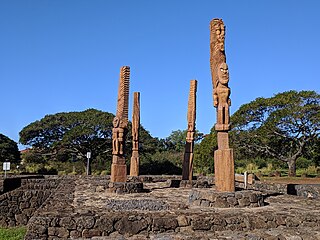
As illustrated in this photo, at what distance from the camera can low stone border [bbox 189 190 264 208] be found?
6.92 meters

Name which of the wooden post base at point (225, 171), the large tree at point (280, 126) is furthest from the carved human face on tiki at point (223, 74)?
the large tree at point (280, 126)

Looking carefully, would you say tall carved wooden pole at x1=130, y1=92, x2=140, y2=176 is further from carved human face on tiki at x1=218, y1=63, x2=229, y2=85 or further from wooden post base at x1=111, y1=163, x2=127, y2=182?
carved human face on tiki at x1=218, y1=63, x2=229, y2=85

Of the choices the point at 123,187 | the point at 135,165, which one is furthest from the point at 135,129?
the point at 123,187

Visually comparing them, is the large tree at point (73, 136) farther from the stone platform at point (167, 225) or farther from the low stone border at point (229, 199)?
the stone platform at point (167, 225)

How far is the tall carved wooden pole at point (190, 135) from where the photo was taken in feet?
41.6

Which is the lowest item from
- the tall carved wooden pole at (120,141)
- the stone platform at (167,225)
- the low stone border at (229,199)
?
the stone platform at (167,225)

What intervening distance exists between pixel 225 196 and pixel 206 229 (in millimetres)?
1717

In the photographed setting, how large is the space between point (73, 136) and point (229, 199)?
20.7 meters

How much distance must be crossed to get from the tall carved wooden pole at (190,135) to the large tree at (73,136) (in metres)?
13.9

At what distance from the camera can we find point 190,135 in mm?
12695

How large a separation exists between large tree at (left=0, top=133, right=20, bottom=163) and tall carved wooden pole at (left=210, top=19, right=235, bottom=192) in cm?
2596

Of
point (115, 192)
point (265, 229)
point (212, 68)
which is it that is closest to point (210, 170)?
point (115, 192)

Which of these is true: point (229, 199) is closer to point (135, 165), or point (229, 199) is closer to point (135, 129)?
point (135, 165)

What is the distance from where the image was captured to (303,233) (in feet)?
17.1
